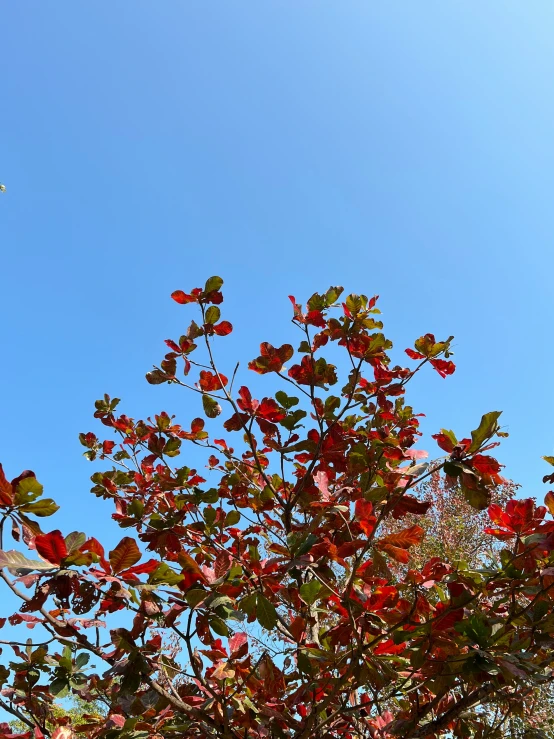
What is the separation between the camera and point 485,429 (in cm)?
146

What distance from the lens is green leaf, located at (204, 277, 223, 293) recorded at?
224 cm

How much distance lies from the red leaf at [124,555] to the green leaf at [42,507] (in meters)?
0.20

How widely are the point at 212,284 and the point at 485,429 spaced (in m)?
1.32

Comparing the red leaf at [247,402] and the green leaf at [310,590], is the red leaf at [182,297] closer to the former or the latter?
the red leaf at [247,402]

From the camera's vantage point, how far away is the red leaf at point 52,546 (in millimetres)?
1191

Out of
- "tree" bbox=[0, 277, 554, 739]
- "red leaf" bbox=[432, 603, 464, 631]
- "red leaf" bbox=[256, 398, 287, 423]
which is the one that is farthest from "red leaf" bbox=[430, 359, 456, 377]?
"red leaf" bbox=[432, 603, 464, 631]

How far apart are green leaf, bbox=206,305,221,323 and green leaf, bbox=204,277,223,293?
80 mm

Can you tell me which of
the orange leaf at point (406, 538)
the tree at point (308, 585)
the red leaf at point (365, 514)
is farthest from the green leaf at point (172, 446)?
the orange leaf at point (406, 538)

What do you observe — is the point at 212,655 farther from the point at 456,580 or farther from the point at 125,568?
the point at 456,580

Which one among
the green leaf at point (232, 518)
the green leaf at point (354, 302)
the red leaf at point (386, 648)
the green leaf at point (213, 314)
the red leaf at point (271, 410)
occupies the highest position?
the green leaf at point (213, 314)

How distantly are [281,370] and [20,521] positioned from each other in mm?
1315

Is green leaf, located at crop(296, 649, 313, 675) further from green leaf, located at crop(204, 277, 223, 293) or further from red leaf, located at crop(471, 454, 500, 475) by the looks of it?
green leaf, located at crop(204, 277, 223, 293)

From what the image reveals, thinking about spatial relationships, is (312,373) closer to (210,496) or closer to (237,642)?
(210,496)

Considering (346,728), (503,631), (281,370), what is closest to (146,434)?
(281,370)
